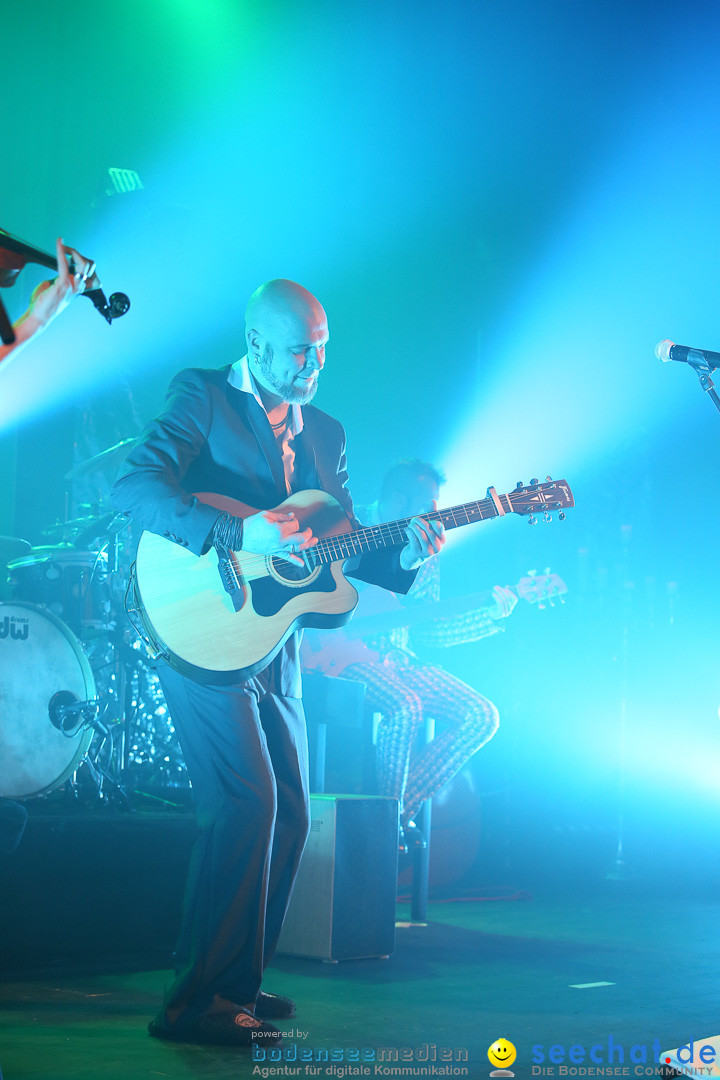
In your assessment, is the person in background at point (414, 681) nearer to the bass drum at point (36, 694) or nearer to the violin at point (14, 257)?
the bass drum at point (36, 694)

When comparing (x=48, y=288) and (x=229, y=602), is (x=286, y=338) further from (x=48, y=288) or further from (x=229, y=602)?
(x=48, y=288)

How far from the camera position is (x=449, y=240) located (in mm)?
7020

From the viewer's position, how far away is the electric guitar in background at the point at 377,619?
19.2ft

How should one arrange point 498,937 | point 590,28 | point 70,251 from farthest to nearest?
point 590,28 < point 498,937 < point 70,251

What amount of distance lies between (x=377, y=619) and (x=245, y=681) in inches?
120

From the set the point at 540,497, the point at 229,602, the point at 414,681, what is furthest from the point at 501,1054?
the point at 414,681

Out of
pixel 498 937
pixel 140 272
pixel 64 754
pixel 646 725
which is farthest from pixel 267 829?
pixel 646 725

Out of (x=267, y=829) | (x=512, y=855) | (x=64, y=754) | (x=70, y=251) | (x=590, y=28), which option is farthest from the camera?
(x=512, y=855)

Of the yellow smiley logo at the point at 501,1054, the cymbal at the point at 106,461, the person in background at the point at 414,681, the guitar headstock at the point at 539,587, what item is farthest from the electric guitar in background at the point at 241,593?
the guitar headstock at the point at 539,587

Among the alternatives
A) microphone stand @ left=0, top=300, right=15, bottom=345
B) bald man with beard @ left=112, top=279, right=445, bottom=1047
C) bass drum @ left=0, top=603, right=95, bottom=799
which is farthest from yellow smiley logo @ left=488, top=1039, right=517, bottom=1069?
bass drum @ left=0, top=603, right=95, bottom=799

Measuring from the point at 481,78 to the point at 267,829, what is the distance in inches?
195

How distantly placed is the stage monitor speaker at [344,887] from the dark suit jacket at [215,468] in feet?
4.04

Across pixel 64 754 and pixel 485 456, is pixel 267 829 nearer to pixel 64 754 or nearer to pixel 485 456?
pixel 64 754

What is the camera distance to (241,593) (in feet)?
10.3
